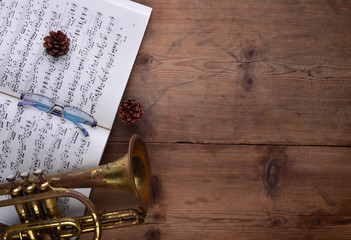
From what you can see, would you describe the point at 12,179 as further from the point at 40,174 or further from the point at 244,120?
the point at 244,120

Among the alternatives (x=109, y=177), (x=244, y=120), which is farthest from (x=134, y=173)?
(x=244, y=120)

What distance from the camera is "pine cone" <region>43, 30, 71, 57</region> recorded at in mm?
957

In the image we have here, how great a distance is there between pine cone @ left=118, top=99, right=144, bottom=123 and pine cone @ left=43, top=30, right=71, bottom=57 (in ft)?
0.65

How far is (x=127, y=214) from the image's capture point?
91 centimetres

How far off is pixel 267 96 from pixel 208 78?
0.16 metres

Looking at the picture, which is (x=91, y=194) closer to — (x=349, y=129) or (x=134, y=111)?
(x=134, y=111)

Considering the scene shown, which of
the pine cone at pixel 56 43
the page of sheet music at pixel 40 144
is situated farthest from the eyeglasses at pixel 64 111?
the pine cone at pixel 56 43

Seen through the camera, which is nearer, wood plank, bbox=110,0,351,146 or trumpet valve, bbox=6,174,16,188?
trumpet valve, bbox=6,174,16,188

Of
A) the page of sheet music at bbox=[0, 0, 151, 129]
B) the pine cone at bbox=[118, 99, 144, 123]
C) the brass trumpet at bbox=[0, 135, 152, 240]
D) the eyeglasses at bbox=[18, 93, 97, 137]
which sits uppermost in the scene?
the page of sheet music at bbox=[0, 0, 151, 129]

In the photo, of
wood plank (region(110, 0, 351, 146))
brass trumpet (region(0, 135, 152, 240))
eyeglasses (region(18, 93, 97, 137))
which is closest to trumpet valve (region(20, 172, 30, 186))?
brass trumpet (region(0, 135, 152, 240))

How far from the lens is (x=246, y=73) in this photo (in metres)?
1.02

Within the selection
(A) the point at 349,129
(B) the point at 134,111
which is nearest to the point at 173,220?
(B) the point at 134,111

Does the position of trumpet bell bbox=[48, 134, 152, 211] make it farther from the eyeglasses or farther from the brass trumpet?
the eyeglasses

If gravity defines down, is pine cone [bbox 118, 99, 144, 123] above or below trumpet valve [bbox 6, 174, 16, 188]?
above
